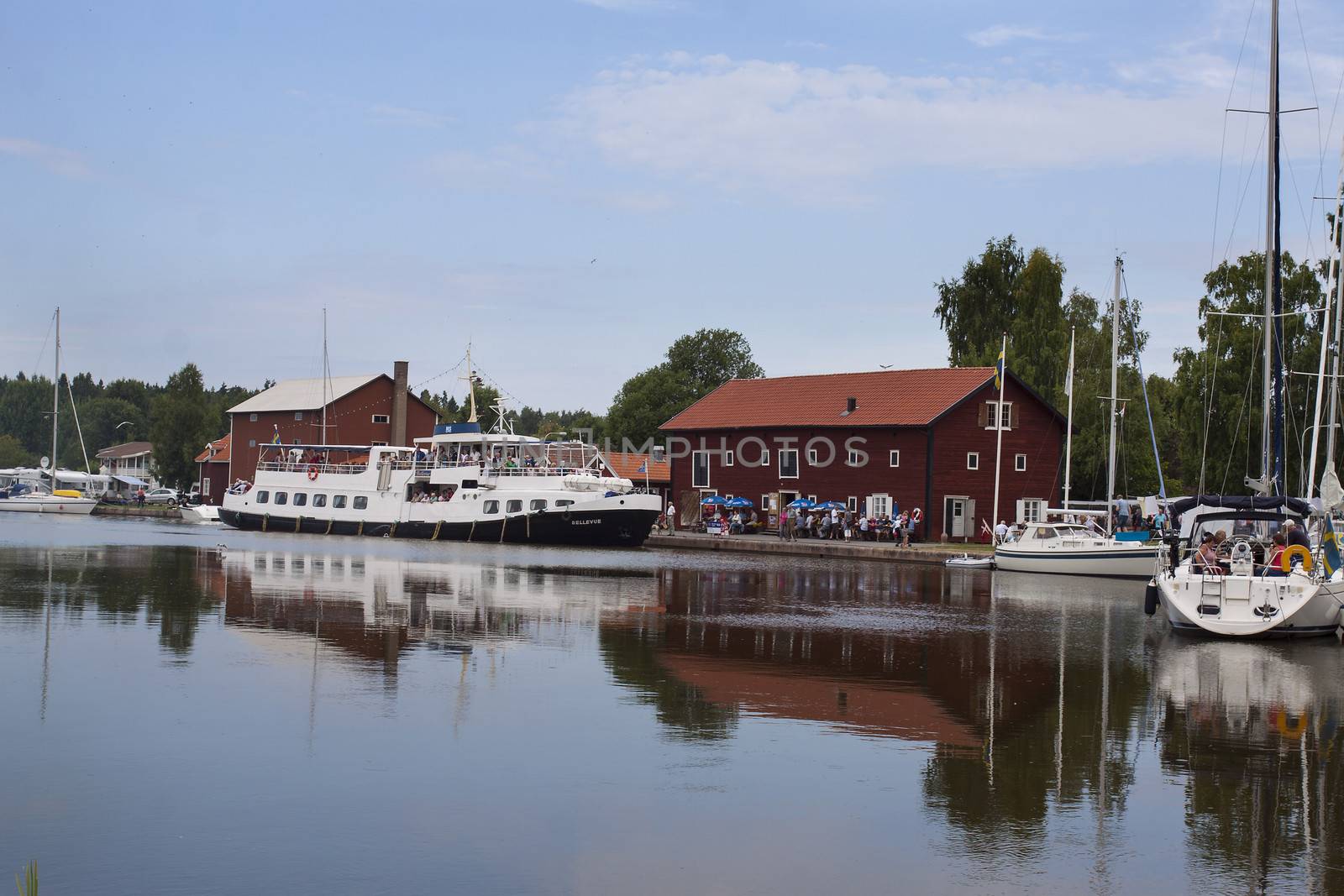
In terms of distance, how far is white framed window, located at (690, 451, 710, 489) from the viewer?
207 feet

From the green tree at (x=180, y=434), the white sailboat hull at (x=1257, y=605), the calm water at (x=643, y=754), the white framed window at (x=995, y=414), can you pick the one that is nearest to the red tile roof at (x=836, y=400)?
the white framed window at (x=995, y=414)

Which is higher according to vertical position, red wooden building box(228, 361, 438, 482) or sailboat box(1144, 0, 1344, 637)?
red wooden building box(228, 361, 438, 482)

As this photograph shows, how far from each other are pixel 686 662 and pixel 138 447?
144160 millimetres

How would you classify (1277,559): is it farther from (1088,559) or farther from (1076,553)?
(1076,553)

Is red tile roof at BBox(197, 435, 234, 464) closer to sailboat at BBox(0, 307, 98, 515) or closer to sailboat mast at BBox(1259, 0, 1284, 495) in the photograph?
sailboat at BBox(0, 307, 98, 515)

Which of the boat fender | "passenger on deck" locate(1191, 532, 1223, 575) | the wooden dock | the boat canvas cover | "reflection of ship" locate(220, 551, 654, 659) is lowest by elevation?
"reflection of ship" locate(220, 551, 654, 659)

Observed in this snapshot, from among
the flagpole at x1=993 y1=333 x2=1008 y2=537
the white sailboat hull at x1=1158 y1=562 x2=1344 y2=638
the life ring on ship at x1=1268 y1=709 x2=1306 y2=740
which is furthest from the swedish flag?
the flagpole at x1=993 y1=333 x2=1008 y2=537

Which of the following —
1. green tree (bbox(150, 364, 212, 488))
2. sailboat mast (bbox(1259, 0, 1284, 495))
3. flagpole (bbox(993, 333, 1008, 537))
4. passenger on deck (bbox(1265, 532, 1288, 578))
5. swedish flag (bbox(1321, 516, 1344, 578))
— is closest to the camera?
passenger on deck (bbox(1265, 532, 1288, 578))

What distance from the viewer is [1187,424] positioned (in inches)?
2165

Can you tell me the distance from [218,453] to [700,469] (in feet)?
155

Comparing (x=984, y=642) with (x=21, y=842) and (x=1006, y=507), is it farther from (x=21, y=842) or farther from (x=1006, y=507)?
(x=1006, y=507)

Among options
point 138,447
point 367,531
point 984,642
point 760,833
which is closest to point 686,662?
point 984,642

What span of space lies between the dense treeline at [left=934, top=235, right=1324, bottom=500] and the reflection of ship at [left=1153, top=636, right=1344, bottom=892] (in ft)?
81.6

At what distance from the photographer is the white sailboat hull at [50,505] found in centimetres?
8906
